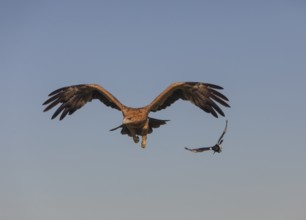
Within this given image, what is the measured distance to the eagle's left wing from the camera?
18438mm

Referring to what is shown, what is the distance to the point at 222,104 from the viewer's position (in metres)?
18.4

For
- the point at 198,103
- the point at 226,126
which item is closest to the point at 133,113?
the point at 198,103

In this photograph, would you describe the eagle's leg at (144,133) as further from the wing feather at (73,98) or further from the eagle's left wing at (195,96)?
the wing feather at (73,98)

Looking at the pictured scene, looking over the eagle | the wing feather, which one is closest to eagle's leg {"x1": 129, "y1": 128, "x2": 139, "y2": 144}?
the eagle

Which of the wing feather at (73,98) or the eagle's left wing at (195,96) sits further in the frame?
the wing feather at (73,98)

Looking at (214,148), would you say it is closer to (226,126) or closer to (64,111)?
(226,126)

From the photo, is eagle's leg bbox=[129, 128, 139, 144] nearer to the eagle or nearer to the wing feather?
the eagle

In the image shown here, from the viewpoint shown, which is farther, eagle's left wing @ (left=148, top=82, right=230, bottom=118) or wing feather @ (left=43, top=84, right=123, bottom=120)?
wing feather @ (left=43, top=84, right=123, bottom=120)

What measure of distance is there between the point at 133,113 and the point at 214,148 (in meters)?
3.13

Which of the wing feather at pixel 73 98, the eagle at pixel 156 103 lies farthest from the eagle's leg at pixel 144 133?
the wing feather at pixel 73 98

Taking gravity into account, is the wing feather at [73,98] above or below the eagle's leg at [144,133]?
above

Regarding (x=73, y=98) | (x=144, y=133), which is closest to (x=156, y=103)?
(x=144, y=133)

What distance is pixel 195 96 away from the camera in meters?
18.8

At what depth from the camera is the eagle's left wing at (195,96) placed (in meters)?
18.4
